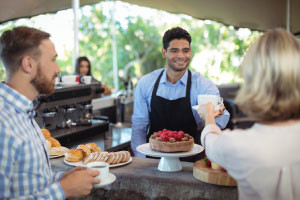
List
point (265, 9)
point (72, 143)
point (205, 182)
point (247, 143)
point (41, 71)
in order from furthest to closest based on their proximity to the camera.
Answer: point (265, 9) → point (72, 143) → point (205, 182) → point (41, 71) → point (247, 143)

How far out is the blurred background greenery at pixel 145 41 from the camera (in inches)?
320

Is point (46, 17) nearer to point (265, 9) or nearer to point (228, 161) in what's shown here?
point (228, 161)

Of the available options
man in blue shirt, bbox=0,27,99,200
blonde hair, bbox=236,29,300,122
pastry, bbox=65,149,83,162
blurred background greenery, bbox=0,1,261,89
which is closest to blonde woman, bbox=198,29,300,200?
blonde hair, bbox=236,29,300,122

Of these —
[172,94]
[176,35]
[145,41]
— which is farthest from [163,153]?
[145,41]

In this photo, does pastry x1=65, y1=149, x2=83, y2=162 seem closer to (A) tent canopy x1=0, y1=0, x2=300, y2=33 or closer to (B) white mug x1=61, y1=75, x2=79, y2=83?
(B) white mug x1=61, y1=75, x2=79, y2=83

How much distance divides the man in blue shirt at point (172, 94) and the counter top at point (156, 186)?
0.97 metres

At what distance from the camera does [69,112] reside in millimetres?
3877

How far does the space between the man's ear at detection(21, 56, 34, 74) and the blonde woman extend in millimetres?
917

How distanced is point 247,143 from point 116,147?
2.50 meters

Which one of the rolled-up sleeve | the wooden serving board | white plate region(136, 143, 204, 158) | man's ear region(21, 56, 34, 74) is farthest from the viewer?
the rolled-up sleeve

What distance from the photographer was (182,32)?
334cm

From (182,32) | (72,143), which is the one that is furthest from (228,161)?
(72,143)

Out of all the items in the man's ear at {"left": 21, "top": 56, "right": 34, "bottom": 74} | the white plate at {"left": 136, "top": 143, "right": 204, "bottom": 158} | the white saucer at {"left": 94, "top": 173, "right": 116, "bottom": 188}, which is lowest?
the white saucer at {"left": 94, "top": 173, "right": 116, "bottom": 188}

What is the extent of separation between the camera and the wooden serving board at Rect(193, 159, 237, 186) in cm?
197
